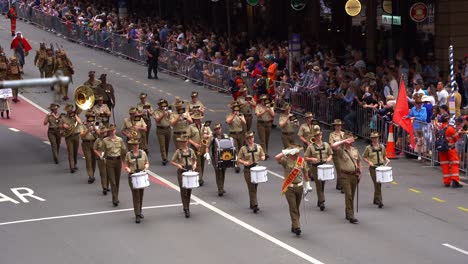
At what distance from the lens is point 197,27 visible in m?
46.3

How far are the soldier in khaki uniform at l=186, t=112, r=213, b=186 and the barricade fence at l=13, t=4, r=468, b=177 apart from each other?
18.3 feet

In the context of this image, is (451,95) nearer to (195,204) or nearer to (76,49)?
(195,204)

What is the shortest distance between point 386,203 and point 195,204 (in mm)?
4020

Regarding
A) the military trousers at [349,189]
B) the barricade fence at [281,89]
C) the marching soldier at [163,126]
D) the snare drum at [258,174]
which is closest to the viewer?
the military trousers at [349,189]

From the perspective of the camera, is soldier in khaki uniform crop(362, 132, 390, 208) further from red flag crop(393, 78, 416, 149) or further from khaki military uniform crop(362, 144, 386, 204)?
red flag crop(393, 78, 416, 149)

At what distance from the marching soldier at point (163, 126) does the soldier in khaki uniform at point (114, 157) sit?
4.63 metres

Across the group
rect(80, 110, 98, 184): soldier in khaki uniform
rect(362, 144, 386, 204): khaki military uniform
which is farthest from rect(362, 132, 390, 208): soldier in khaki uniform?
rect(80, 110, 98, 184): soldier in khaki uniform

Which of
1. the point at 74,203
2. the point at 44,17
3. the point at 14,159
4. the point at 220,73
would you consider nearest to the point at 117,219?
the point at 74,203

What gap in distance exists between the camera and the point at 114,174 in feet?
74.0

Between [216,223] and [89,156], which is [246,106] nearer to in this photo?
[89,156]

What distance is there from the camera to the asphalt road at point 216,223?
18516 mm

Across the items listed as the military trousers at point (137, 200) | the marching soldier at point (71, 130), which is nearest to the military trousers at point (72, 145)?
the marching soldier at point (71, 130)

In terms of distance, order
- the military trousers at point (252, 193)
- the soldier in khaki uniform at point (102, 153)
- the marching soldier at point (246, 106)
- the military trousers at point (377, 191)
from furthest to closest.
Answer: the marching soldier at point (246, 106) < the soldier in khaki uniform at point (102, 153) < the military trousers at point (377, 191) < the military trousers at point (252, 193)

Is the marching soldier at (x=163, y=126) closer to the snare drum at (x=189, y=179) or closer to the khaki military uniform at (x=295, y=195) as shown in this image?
the snare drum at (x=189, y=179)
